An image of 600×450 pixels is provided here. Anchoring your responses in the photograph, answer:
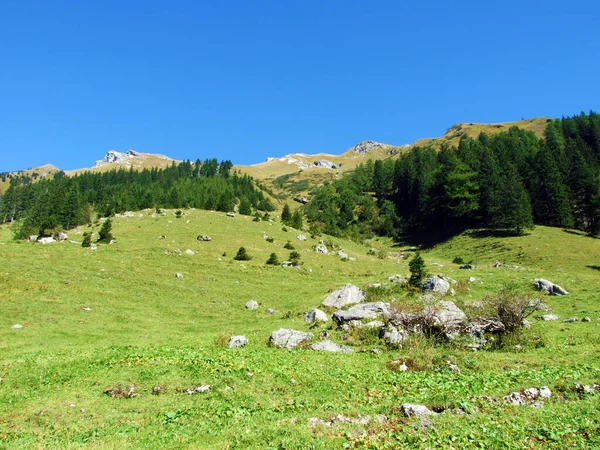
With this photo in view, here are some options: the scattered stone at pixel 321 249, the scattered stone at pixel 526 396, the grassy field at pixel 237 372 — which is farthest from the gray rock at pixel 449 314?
the scattered stone at pixel 321 249

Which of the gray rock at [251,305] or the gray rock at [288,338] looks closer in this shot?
the gray rock at [288,338]

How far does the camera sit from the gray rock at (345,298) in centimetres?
3002

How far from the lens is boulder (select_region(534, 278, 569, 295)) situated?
1200 inches

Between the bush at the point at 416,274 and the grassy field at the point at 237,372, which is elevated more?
the bush at the point at 416,274

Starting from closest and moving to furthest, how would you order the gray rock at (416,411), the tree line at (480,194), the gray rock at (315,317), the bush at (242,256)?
the gray rock at (416,411)
the gray rock at (315,317)
the bush at (242,256)
the tree line at (480,194)

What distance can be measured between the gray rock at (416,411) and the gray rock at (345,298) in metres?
18.6

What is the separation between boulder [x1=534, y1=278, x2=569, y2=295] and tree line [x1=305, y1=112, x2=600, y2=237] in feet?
134

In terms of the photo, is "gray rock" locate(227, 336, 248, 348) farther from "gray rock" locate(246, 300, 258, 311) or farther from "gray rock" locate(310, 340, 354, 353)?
"gray rock" locate(246, 300, 258, 311)

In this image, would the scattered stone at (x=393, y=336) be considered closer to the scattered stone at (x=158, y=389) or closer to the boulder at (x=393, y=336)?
the boulder at (x=393, y=336)

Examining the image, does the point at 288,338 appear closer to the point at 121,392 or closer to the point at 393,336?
the point at 393,336

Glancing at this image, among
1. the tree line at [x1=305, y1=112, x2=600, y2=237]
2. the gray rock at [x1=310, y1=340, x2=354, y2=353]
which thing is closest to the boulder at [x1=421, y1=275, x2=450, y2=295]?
the gray rock at [x1=310, y1=340, x2=354, y2=353]

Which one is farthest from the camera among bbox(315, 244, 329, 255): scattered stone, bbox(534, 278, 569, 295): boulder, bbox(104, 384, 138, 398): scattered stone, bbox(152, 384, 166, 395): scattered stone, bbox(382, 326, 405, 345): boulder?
bbox(315, 244, 329, 255): scattered stone

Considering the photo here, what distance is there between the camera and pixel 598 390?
11.9 meters

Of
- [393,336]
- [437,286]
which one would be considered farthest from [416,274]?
[393,336]
